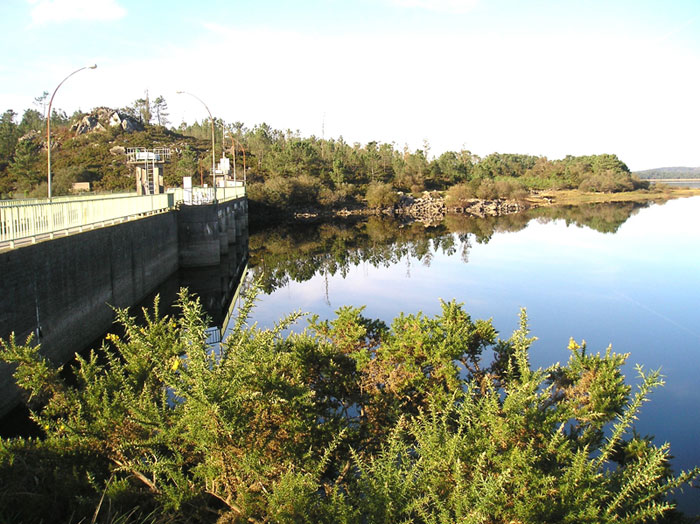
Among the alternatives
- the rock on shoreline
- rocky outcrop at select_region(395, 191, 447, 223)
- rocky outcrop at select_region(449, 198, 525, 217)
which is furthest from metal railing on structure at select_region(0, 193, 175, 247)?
rocky outcrop at select_region(449, 198, 525, 217)

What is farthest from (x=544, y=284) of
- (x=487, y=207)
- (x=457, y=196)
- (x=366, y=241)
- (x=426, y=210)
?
(x=457, y=196)

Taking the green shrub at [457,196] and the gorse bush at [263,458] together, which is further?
the green shrub at [457,196]

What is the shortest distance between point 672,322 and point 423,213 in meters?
53.1

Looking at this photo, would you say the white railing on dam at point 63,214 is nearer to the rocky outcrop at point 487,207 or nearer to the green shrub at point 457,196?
the rocky outcrop at point 487,207

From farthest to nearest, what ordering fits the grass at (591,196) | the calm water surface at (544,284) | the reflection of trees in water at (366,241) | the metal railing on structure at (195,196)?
the grass at (591,196) < the reflection of trees in water at (366,241) < the metal railing on structure at (195,196) < the calm water surface at (544,284)

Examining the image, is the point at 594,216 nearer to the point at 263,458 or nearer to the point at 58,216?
the point at 58,216

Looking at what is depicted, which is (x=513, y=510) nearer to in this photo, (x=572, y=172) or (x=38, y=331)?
(x=38, y=331)

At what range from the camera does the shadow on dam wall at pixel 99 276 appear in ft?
37.8

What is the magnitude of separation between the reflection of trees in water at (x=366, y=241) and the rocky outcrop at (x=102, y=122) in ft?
185

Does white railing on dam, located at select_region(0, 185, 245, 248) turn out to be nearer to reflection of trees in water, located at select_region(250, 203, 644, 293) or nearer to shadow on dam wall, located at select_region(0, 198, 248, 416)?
shadow on dam wall, located at select_region(0, 198, 248, 416)

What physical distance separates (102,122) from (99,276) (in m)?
90.9

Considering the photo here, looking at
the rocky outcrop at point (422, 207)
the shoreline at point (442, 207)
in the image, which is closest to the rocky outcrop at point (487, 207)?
the shoreline at point (442, 207)

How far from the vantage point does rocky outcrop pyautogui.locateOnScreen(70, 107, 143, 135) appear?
3708 inches

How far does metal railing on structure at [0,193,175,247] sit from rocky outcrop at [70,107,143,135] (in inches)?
3166
